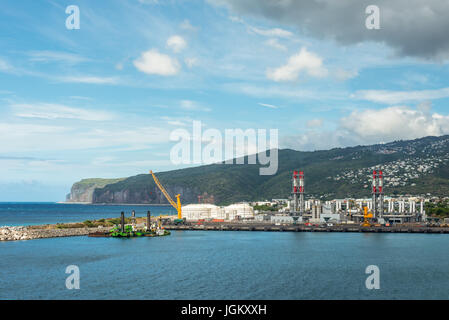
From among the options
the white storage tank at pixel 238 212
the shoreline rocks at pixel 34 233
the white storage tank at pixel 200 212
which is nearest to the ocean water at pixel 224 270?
the shoreline rocks at pixel 34 233

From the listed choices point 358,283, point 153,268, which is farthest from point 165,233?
point 358,283

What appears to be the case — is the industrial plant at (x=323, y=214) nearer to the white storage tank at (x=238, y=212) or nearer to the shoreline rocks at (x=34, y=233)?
the white storage tank at (x=238, y=212)

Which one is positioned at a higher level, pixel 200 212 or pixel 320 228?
pixel 200 212

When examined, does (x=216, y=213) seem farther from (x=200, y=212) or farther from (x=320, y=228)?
(x=320, y=228)

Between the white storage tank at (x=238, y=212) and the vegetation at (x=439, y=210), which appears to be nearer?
the vegetation at (x=439, y=210)

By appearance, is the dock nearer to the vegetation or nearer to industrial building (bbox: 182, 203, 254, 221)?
industrial building (bbox: 182, 203, 254, 221)

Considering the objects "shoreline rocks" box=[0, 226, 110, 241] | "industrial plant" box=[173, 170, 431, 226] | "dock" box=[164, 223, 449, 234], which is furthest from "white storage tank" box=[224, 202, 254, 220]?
"shoreline rocks" box=[0, 226, 110, 241]

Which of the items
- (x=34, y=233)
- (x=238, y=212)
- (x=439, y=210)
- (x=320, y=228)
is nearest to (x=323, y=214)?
(x=320, y=228)

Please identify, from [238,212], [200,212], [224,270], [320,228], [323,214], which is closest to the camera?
[224,270]
